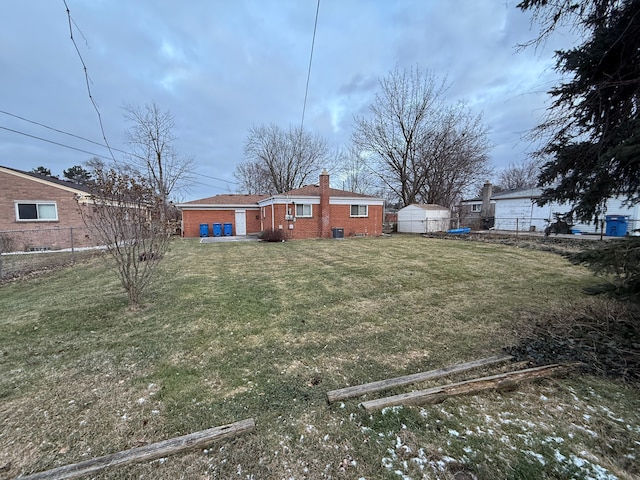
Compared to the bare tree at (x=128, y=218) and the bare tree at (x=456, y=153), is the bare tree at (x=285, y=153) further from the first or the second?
the bare tree at (x=128, y=218)

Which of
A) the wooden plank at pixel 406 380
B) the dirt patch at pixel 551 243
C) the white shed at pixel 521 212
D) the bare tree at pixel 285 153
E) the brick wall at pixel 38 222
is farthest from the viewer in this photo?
the bare tree at pixel 285 153

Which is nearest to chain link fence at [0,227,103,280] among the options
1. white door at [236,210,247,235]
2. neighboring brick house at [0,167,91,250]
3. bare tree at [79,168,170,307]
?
neighboring brick house at [0,167,91,250]

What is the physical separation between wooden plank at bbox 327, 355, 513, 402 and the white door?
20873 mm

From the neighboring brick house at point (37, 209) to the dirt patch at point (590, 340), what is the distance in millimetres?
16910

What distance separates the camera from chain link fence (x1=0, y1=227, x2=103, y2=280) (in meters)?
8.97

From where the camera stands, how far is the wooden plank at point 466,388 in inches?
92.4

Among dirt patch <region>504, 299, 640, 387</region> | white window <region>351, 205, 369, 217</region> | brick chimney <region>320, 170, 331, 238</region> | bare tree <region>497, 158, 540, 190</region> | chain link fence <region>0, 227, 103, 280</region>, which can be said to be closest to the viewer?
dirt patch <region>504, 299, 640, 387</region>

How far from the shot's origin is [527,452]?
185cm

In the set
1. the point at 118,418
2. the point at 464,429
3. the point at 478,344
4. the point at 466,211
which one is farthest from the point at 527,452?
the point at 466,211

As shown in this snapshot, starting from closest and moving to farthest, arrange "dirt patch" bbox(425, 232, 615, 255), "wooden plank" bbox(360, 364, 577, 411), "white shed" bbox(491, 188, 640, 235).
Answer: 1. "wooden plank" bbox(360, 364, 577, 411)
2. "dirt patch" bbox(425, 232, 615, 255)
3. "white shed" bbox(491, 188, 640, 235)

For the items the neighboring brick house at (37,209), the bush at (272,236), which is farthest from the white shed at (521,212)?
the neighboring brick house at (37,209)

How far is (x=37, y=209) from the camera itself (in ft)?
44.5

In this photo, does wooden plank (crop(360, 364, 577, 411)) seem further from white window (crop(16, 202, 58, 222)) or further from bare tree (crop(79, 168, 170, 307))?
white window (crop(16, 202, 58, 222))

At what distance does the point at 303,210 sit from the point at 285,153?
14.7 meters
